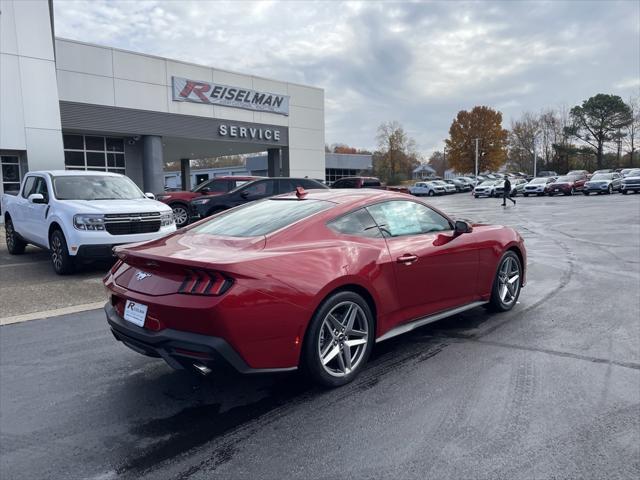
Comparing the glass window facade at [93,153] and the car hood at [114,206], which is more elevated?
the glass window facade at [93,153]

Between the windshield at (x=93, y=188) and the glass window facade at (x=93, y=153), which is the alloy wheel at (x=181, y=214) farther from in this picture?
A: the glass window facade at (x=93, y=153)

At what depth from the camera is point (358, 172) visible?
2340 inches

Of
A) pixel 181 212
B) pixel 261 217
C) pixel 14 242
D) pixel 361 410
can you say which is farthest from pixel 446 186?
pixel 361 410

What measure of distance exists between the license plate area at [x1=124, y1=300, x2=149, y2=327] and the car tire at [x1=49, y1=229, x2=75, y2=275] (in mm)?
5007

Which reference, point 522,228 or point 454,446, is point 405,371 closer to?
point 454,446

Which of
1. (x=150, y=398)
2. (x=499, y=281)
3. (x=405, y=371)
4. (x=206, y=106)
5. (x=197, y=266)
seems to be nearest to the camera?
(x=197, y=266)

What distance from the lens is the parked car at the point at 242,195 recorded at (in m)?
14.0

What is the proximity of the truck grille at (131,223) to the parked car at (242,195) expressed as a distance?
220 inches

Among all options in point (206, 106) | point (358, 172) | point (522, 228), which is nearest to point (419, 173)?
point (358, 172)

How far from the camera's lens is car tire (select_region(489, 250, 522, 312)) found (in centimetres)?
527

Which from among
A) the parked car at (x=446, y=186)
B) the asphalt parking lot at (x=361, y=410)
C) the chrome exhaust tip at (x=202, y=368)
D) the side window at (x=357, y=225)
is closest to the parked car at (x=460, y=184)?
the parked car at (x=446, y=186)

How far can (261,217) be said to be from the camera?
4.07m

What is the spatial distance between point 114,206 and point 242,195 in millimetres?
6267

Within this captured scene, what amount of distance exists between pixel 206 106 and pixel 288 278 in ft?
83.2
